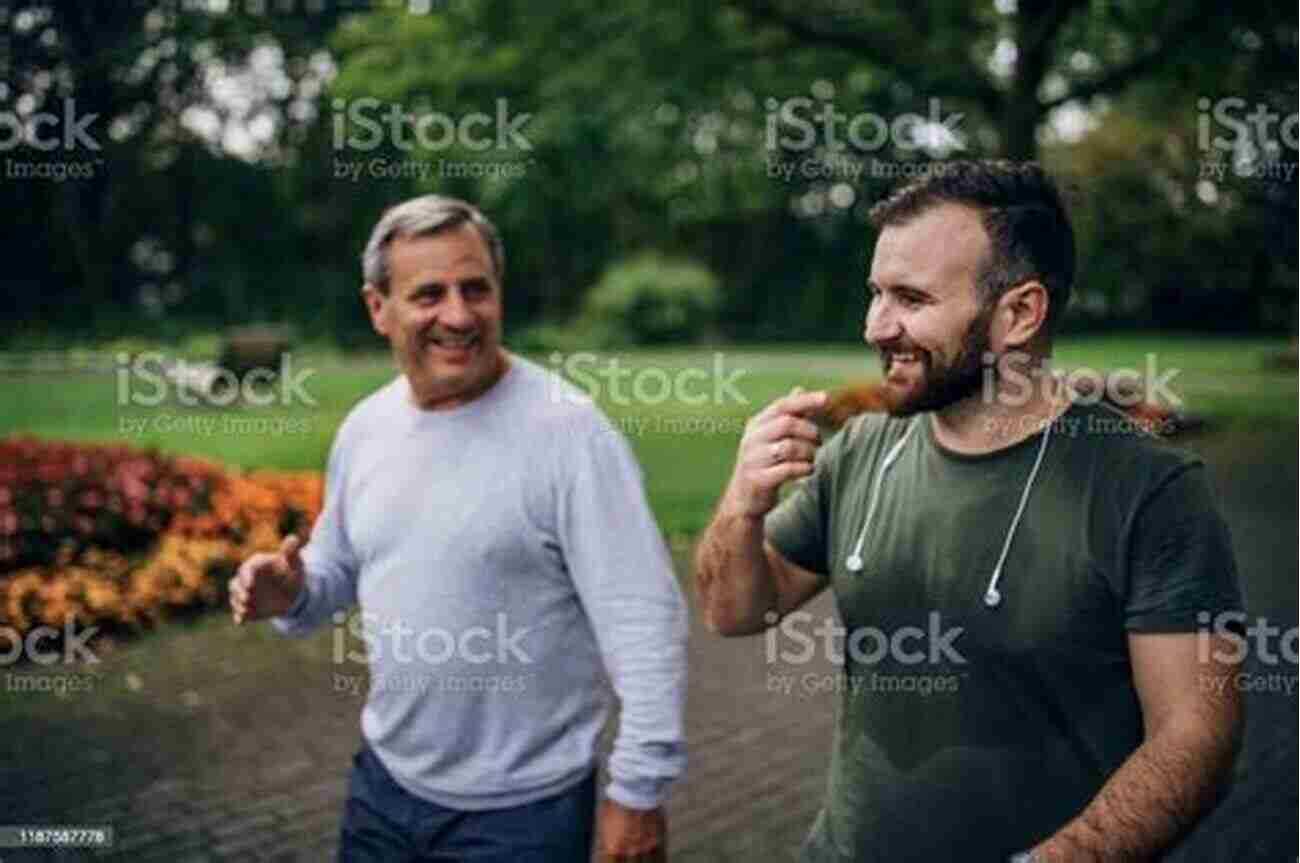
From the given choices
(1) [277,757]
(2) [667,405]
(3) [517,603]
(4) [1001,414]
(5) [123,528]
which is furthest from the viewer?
(2) [667,405]

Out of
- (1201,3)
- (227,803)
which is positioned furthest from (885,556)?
(1201,3)

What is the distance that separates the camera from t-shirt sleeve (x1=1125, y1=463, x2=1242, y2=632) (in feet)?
6.11

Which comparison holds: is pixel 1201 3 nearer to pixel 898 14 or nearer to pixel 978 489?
pixel 898 14

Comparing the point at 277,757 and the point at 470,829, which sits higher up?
the point at 470,829

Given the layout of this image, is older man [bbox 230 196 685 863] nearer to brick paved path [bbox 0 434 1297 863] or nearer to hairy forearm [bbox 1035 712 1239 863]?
hairy forearm [bbox 1035 712 1239 863]

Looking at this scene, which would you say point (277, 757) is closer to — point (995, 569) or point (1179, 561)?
point (995, 569)

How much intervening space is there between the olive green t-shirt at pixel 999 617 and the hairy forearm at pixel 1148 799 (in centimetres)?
11

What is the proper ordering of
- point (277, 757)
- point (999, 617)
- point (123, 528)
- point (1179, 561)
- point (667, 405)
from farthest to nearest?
point (667, 405) < point (123, 528) < point (277, 757) < point (999, 617) < point (1179, 561)

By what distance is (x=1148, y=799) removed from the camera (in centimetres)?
187

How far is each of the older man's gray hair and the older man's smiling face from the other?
1 cm

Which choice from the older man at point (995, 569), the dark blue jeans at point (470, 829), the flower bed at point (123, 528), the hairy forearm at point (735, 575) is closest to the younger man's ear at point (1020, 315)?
the older man at point (995, 569)

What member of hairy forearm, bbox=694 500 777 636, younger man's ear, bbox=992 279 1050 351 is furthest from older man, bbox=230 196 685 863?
younger man's ear, bbox=992 279 1050 351

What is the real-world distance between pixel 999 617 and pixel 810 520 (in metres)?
0.42

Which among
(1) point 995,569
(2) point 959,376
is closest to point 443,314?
(2) point 959,376
